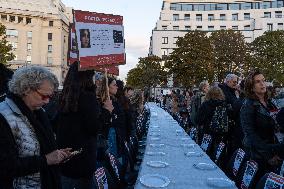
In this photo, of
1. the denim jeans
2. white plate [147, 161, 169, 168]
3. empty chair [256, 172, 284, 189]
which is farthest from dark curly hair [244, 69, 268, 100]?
the denim jeans

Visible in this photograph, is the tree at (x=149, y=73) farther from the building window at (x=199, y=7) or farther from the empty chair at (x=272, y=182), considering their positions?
the empty chair at (x=272, y=182)

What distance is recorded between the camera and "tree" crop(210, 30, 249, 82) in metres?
48.5

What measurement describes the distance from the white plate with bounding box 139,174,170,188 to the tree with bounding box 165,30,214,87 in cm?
4117

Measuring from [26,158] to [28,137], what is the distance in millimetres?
196

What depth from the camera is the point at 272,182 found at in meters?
3.43

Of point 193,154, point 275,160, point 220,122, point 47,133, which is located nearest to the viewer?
point 47,133

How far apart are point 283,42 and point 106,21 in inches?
1844

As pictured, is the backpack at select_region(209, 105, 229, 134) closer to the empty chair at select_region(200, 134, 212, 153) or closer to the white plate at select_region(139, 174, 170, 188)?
the empty chair at select_region(200, 134, 212, 153)

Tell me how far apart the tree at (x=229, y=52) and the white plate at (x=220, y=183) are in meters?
45.3

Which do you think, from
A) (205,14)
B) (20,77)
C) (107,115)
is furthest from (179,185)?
(205,14)

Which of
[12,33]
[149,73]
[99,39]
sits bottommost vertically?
[99,39]

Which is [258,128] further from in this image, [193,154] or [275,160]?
[193,154]

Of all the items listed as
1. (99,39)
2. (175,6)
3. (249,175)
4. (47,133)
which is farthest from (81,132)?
(175,6)

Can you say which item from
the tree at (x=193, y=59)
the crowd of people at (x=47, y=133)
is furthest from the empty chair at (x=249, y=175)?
the tree at (x=193, y=59)
